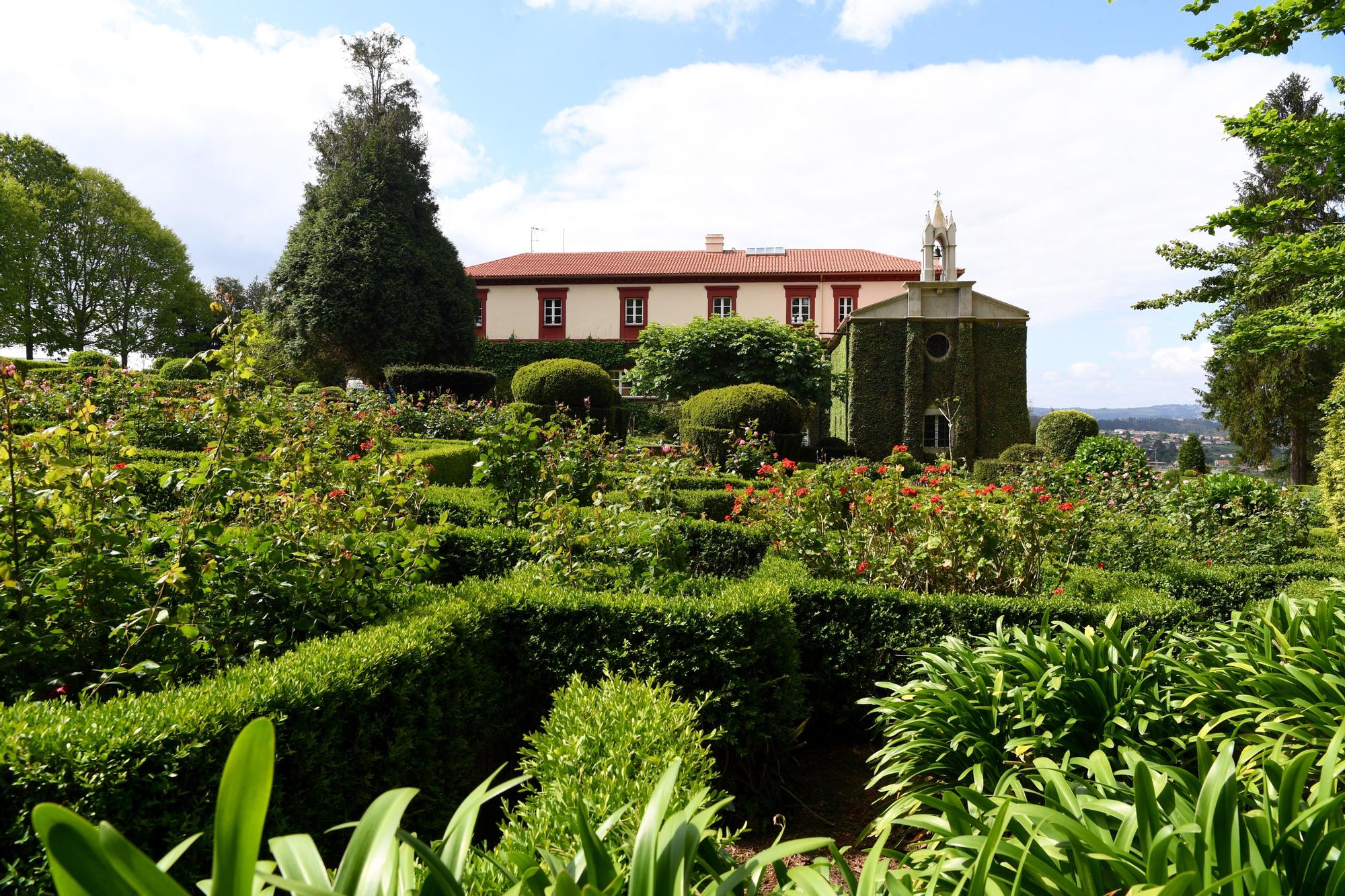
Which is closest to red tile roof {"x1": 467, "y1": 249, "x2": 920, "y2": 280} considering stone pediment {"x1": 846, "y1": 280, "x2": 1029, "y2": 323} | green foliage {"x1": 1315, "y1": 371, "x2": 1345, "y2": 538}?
stone pediment {"x1": 846, "y1": 280, "x2": 1029, "y2": 323}

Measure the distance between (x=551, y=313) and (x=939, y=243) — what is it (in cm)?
1757

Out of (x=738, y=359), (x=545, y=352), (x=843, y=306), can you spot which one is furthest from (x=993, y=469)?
(x=545, y=352)

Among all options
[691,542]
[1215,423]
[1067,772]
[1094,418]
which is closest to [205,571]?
[1067,772]

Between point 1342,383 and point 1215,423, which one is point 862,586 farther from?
point 1215,423

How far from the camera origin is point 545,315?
33.8 meters

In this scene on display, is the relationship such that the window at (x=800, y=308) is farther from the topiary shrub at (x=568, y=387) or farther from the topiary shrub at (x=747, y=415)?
the topiary shrub at (x=747, y=415)

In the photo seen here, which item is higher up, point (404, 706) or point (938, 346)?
point (938, 346)

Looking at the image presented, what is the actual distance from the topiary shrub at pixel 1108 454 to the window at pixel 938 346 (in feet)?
21.0

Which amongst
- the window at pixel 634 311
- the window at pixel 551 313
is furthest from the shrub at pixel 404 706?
the window at pixel 551 313

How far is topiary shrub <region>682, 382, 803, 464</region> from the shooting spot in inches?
618

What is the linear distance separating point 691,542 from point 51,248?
35.4m

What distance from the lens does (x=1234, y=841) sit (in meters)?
1.75

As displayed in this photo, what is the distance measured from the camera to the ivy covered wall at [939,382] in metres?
22.6

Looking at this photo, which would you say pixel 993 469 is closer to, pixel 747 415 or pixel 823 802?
pixel 747 415
